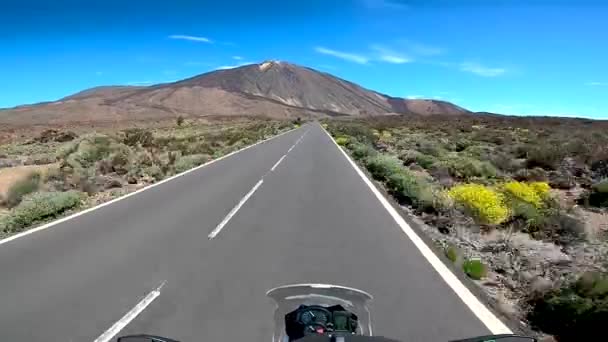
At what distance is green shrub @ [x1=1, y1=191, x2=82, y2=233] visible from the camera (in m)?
11.0

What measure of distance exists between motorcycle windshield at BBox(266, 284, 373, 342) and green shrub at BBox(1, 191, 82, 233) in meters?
8.50

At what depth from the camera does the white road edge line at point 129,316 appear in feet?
15.8

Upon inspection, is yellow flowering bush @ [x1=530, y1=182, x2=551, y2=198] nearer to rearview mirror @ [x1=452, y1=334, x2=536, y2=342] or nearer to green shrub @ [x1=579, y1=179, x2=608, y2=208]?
green shrub @ [x1=579, y1=179, x2=608, y2=208]

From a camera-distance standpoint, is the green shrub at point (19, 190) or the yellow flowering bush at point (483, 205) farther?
the green shrub at point (19, 190)

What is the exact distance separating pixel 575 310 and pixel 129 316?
4337 mm

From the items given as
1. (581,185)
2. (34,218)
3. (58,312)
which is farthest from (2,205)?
(581,185)

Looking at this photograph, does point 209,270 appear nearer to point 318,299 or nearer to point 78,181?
point 318,299

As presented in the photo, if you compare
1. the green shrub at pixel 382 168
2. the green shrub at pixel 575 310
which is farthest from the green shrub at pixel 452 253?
the green shrub at pixel 382 168

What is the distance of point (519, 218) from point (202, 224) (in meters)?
6.57

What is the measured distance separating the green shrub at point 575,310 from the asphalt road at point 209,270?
2.57 feet

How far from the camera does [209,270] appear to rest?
6.96 m

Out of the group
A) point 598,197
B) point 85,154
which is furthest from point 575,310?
point 85,154

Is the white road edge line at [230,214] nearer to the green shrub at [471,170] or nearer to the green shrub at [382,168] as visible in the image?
the green shrub at [382,168]

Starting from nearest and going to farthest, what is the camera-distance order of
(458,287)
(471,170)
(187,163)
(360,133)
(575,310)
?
1. (575,310)
2. (458,287)
3. (471,170)
4. (187,163)
5. (360,133)
